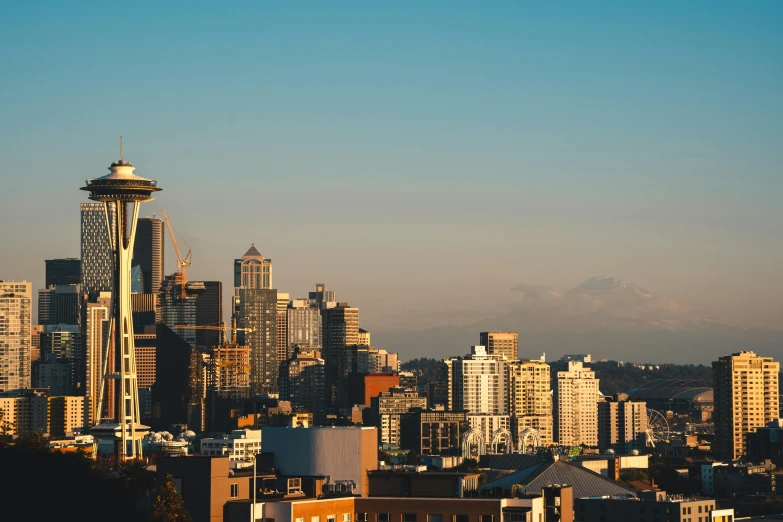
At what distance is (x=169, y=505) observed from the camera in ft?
187

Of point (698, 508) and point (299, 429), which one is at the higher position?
point (299, 429)

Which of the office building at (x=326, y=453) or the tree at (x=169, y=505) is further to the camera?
the office building at (x=326, y=453)

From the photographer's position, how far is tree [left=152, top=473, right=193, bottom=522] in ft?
185

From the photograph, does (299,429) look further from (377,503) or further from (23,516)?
(23,516)

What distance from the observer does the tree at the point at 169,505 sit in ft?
185

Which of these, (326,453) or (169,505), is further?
(326,453)

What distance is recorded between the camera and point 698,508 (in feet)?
346

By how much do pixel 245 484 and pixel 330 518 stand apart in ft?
11.1

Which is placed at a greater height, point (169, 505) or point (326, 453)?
point (326, 453)

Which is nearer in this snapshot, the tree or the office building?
the tree

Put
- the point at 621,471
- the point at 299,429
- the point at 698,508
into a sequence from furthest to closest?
the point at 621,471
the point at 698,508
the point at 299,429

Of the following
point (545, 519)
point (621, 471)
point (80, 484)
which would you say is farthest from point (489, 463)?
point (80, 484)

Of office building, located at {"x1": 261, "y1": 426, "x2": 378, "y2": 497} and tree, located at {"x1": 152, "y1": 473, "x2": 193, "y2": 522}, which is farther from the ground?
office building, located at {"x1": 261, "y1": 426, "x2": 378, "y2": 497}

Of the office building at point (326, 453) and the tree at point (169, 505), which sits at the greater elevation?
the office building at point (326, 453)
